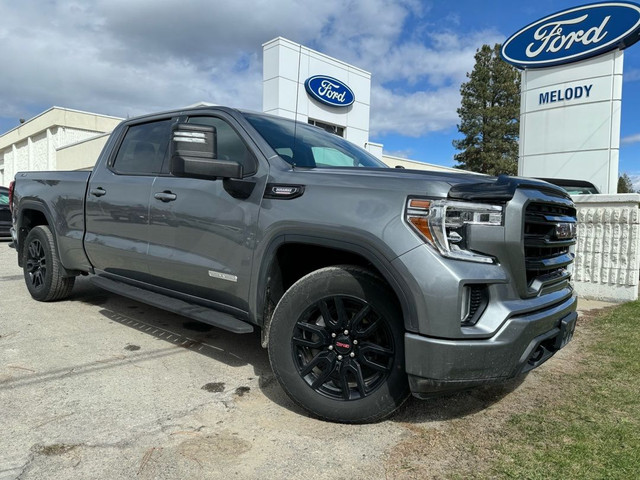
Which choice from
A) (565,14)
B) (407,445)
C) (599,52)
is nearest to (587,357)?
(407,445)

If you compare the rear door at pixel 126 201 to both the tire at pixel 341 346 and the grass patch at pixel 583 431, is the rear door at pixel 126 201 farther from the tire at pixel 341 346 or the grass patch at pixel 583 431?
the grass patch at pixel 583 431

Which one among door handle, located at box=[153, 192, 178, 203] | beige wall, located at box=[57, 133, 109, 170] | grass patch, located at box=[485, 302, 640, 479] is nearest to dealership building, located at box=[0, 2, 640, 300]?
door handle, located at box=[153, 192, 178, 203]

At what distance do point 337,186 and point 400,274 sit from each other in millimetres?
655

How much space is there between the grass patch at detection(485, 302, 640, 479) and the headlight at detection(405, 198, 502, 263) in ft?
3.33

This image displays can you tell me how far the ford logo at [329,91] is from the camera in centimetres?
1559

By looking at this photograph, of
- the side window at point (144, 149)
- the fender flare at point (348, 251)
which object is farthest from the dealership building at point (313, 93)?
the fender flare at point (348, 251)

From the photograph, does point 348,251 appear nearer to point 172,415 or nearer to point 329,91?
point 172,415

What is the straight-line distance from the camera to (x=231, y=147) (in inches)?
137

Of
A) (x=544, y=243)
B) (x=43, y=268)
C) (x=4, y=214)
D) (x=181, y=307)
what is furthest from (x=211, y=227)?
(x=4, y=214)

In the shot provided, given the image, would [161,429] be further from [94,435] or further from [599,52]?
[599,52]

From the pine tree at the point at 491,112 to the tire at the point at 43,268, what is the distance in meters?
39.3

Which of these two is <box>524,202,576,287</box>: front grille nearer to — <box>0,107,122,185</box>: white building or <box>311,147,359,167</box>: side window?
<box>311,147,359,167</box>: side window

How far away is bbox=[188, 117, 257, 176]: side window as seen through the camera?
128 inches

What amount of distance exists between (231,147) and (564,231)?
229cm
